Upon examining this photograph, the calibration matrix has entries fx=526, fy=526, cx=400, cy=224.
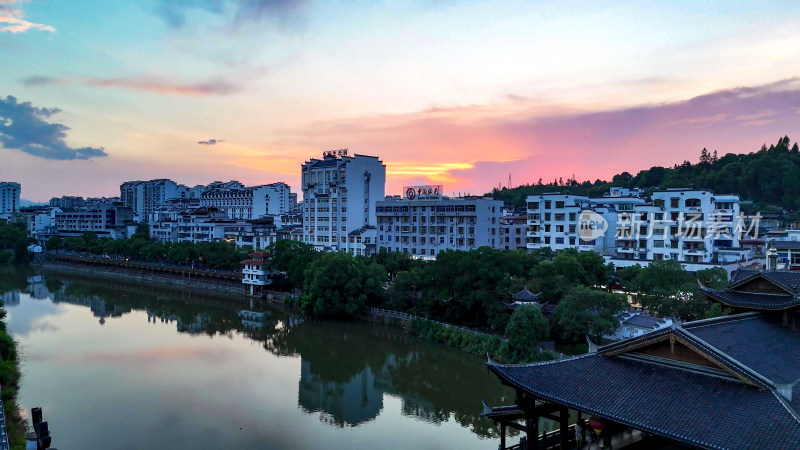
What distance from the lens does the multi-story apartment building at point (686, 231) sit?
107 ft

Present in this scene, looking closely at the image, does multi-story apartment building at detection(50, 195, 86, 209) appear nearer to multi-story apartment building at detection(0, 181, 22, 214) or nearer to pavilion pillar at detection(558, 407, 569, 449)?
multi-story apartment building at detection(0, 181, 22, 214)

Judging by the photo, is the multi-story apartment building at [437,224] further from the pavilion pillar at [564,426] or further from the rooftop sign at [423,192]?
the pavilion pillar at [564,426]

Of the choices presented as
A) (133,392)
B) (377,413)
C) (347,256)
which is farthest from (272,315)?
(377,413)

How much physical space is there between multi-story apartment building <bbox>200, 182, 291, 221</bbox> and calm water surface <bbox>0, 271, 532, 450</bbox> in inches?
1741

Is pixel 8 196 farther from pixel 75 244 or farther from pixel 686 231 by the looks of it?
pixel 686 231

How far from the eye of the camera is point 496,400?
17984mm

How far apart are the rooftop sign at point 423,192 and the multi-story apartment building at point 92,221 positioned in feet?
144

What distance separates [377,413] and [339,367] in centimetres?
510

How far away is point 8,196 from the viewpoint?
4045 inches

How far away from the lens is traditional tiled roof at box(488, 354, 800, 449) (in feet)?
21.5

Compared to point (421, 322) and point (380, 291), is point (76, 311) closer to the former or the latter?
point (380, 291)

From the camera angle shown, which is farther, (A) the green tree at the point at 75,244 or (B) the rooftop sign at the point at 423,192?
(A) the green tree at the point at 75,244

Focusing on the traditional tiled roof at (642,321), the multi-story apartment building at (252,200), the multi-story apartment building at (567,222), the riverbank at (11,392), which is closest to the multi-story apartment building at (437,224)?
the multi-story apartment building at (567,222)

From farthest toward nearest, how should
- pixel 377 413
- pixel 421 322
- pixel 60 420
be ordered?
pixel 421 322 → pixel 377 413 → pixel 60 420
